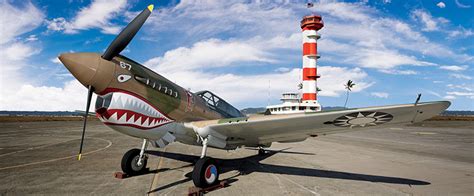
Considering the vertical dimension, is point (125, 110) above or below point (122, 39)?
below

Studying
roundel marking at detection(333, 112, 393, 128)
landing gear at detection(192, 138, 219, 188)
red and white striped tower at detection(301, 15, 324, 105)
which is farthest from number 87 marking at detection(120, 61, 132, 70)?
red and white striped tower at detection(301, 15, 324, 105)

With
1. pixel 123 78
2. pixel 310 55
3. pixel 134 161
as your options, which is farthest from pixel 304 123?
pixel 310 55

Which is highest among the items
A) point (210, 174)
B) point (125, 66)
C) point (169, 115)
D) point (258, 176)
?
point (125, 66)

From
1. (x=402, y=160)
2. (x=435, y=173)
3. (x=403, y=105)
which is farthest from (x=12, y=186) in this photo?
(x=402, y=160)

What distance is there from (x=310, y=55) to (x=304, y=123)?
148 feet

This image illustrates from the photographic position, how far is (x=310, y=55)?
48562mm

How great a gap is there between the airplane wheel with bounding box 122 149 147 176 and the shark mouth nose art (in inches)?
72.0

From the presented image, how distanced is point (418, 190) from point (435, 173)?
2692mm

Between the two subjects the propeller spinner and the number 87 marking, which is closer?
the propeller spinner

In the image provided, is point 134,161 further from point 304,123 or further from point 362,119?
point 362,119

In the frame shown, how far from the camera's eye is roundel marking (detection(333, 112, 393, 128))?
16.6 feet

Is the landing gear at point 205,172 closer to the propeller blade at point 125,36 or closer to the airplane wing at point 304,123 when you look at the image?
the airplane wing at point 304,123

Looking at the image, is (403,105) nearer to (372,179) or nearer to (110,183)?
(372,179)

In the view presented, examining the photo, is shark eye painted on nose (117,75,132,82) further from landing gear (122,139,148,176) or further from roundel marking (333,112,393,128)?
roundel marking (333,112,393,128)
